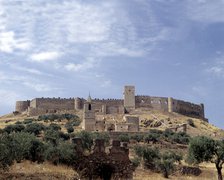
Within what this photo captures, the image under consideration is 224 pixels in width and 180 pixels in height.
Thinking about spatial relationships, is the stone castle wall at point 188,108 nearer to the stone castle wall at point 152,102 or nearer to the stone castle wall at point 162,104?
the stone castle wall at point 162,104

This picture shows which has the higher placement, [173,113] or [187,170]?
[173,113]

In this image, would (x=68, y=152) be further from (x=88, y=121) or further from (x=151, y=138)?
(x=88, y=121)

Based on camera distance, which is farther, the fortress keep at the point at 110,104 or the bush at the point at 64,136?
the fortress keep at the point at 110,104

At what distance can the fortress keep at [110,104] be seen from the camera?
306 feet

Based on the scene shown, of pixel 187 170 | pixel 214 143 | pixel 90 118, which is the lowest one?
pixel 187 170

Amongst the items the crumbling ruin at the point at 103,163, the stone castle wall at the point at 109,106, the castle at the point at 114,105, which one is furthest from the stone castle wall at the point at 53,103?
the crumbling ruin at the point at 103,163

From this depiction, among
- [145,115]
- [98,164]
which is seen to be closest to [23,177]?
[98,164]

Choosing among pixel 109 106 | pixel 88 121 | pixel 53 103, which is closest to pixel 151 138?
pixel 88 121

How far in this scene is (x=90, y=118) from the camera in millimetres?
72062

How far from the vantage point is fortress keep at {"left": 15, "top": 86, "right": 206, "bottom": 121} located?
9312cm

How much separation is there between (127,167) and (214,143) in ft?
38.5

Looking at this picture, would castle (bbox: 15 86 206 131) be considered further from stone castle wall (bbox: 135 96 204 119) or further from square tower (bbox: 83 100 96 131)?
square tower (bbox: 83 100 96 131)

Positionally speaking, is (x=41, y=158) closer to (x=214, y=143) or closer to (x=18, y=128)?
(x=214, y=143)

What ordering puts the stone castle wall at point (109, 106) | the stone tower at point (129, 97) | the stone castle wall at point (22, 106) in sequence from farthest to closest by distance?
1. the stone castle wall at point (22, 106)
2. the stone tower at point (129, 97)
3. the stone castle wall at point (109, 106)
